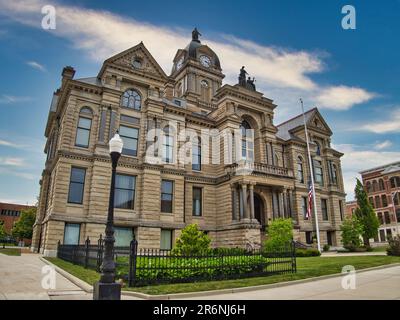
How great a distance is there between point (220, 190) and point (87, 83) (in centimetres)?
1690

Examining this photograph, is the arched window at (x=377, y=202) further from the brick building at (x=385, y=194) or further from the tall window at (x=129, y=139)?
the tall window at (x=129, y=139)

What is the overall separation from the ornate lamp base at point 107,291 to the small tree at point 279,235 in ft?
56.7

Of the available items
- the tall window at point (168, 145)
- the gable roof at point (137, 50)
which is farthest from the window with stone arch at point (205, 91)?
the tall window at point (168, 145)

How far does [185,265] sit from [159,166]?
→ 1628 cm

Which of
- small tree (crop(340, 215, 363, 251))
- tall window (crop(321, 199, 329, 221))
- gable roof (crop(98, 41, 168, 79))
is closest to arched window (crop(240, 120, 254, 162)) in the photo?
gable roof (crop(98, 41, 168, 79))

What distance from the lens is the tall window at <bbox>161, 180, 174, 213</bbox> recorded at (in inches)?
1075

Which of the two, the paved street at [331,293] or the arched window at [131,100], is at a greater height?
the arched window at [131,100]

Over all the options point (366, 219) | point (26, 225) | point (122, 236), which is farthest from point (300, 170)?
point (26, 225)

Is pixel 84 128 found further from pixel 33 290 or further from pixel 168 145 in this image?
pixel 33 290

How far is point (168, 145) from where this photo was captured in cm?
2945

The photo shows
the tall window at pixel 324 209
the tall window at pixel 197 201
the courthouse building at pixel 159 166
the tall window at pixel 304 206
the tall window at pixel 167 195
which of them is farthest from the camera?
the tall window at pixel 324 209

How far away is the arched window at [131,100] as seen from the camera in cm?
2781

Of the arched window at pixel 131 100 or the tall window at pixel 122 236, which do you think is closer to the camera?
the tall window at pixel 122 236

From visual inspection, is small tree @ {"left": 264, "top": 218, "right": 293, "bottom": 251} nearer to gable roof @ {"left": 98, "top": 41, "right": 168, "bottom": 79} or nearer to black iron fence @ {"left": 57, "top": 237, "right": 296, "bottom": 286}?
black iron fence @ {"left": 57, "top": 237, "right": 296, "bottom": 286}
